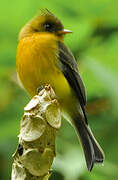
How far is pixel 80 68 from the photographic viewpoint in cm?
254

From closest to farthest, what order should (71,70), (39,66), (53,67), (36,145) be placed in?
(36,145) → (39,66) → (53,67) → (71,70)

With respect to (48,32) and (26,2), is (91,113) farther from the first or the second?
(26,2)

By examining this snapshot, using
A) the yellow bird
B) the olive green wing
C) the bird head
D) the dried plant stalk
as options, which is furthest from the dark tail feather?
the dried plant stalk

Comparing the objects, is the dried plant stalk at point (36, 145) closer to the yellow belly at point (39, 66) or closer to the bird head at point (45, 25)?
the yellow belly at point (39, 66)

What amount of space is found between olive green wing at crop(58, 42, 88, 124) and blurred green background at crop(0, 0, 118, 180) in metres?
0.05

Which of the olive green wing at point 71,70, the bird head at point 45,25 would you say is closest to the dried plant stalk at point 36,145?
the olive green wing at point 71,70

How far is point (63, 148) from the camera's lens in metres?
2.39

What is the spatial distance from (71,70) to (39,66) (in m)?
0.35

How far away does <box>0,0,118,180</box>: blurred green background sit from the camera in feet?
7.52

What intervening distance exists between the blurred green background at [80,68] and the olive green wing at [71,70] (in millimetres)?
52

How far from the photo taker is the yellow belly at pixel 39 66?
86.4 inches

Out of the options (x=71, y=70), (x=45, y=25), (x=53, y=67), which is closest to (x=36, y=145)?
(x=53, y=67)

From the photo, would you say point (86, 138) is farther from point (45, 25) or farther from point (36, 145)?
point (36, 145)

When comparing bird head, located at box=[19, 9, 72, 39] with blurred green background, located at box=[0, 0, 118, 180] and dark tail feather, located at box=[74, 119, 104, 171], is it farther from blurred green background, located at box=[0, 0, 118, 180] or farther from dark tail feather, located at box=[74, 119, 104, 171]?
dark tail feather, located at box=[74, 119, 104, 171]
